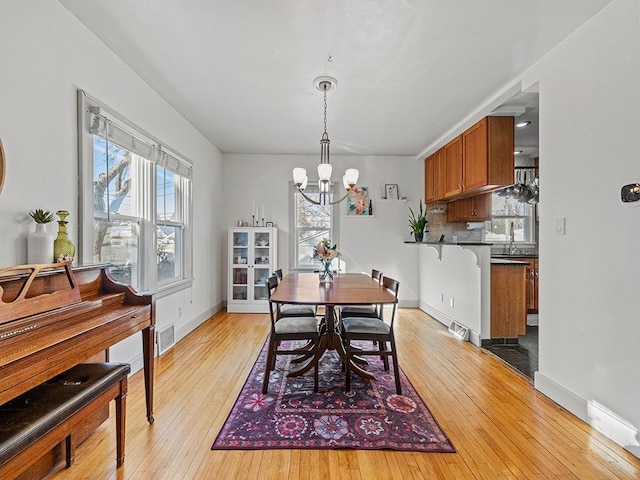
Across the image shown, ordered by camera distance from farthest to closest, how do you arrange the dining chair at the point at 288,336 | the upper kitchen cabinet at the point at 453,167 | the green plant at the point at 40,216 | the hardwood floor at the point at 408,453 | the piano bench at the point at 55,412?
the upper kitchen cabinet at the point at 453,167 → the dining chair at the point at 288,336 → the green plant at the point at 40,216 → the hardwood floor at the point at 408,453 → the piano bench at the point at 55,412

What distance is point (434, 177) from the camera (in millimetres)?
5211

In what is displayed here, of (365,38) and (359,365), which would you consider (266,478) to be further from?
(365,38)

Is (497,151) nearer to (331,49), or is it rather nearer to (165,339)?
(331,49)

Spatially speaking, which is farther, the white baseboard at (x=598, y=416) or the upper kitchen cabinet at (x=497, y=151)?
the upper kitchen cabinet at (x=497, y=151)

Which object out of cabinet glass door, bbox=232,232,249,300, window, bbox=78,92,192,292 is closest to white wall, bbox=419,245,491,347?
cabinet glass door, bbox=232,232,249,300

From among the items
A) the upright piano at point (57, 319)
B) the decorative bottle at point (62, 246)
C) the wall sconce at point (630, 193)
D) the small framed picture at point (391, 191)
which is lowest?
the upright piano at point (57, 319)

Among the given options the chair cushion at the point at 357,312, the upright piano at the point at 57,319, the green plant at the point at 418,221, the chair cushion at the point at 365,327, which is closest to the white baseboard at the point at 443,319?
Answer: the green plant at the point at 418,221

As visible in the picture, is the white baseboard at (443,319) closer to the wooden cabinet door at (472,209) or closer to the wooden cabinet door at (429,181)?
the wooden cabinet door at (472,209)

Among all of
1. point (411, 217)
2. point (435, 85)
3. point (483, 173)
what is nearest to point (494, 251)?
point (411, 217)

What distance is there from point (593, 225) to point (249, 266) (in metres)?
4.25

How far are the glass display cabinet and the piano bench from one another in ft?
11.4

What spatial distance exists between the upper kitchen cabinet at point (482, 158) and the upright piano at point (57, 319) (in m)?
3.44

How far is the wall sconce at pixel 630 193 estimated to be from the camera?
1.86 meters

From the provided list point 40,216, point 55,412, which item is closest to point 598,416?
point 55,412
